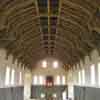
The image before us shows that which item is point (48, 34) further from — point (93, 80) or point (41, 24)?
point (93, 80)

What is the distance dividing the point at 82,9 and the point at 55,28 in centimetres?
929

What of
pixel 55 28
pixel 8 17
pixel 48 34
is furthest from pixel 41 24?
pixel 8 17

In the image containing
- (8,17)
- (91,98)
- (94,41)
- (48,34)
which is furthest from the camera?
(48,34)

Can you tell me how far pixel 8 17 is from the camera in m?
20.9

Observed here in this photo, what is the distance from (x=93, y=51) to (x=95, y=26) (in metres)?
7.91

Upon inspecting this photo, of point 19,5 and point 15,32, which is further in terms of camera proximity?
point 15,32

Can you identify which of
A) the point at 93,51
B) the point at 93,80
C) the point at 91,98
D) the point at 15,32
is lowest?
the point at 91,98

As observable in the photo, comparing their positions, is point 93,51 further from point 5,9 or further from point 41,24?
point 5,9

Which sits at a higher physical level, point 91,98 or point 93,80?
point 93,80

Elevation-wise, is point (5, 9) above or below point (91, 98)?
above

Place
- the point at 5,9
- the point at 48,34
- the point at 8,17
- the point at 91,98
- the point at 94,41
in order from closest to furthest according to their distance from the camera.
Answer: the point at 5,9, the point at 8,17, the point at 94,41, the point at 91,98, the point at 48,34

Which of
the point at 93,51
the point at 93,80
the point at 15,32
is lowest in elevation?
the point at 93,80

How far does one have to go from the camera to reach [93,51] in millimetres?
27703

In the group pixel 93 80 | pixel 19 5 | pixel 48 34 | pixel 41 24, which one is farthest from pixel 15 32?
pixel 93 80
